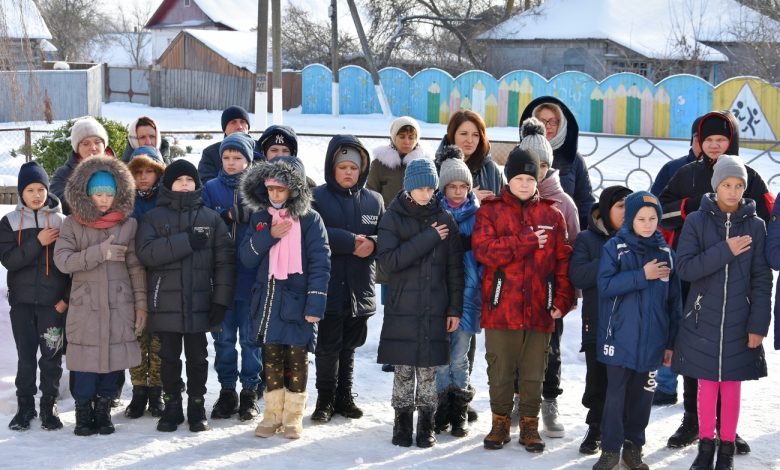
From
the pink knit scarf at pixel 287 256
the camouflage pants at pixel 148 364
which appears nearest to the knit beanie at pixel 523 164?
the pink knit scarf at pixel 287 256

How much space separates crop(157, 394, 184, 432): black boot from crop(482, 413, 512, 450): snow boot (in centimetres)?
164

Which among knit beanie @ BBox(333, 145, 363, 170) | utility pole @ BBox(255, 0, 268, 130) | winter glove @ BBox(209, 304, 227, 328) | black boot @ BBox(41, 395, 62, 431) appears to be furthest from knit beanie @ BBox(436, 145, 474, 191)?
utility pole @ BBox(255, 0, 268, 130)

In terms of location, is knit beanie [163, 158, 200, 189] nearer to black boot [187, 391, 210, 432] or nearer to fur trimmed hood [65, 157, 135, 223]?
fur trimmed hood [65, 157, 135, 223]

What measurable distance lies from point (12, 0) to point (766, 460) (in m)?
7.19

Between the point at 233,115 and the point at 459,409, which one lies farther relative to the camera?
the point at 233,115

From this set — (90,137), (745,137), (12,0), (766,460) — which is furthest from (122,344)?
(745,137)

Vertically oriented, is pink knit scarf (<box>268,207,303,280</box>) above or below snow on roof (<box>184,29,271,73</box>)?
below

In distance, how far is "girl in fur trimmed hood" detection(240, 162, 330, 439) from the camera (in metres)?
5.30

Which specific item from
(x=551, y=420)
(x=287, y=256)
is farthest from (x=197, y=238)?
(x=551, y=420)

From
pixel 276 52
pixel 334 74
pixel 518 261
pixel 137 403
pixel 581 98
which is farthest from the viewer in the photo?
pixel 334 74

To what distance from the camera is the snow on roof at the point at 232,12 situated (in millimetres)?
53094

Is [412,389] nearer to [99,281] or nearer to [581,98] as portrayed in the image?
[99,281]

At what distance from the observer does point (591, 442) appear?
523 cm

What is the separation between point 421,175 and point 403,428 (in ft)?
4.33
